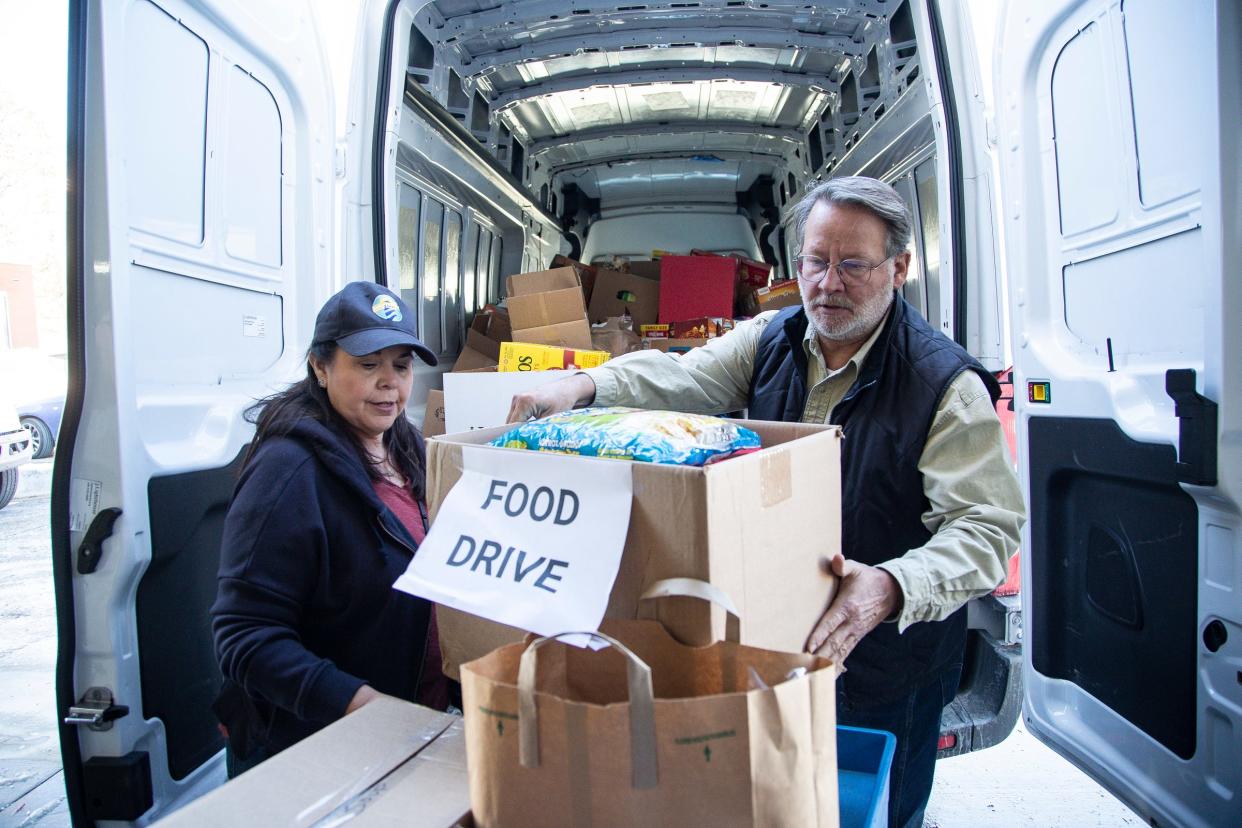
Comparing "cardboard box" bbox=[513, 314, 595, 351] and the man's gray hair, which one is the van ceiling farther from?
the man's gray hair

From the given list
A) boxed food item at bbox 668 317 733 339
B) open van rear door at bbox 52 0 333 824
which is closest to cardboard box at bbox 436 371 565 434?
open van rear door at bbox 52 0 333 824

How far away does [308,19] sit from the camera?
238 centimetres

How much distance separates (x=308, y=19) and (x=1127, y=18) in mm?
2260

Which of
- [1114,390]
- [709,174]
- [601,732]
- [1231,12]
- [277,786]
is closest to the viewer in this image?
[601,732]

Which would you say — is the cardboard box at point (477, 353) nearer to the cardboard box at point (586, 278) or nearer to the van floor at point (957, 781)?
the cardboard box at point (586, 278)

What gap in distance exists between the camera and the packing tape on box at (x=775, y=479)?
92 cm

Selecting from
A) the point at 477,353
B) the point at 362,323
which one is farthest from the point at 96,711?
the point at 477,353

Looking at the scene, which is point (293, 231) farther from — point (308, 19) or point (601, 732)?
point (601, 732)

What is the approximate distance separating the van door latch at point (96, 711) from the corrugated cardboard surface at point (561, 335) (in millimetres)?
2492

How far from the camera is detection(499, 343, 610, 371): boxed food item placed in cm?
319

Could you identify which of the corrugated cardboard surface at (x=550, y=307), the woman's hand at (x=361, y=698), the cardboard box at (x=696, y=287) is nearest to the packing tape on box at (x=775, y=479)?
the woman's hand at (x=361, y=698)

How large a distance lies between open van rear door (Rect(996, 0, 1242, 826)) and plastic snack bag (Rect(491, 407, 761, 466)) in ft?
3.40

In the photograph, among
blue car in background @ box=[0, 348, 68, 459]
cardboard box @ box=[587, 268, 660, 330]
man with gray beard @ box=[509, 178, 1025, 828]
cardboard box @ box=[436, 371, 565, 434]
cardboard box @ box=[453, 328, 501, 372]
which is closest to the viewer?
man with gray beard @ box=[509, 178, 1025, 828]

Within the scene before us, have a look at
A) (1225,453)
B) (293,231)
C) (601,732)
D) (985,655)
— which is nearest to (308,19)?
(293,231)
